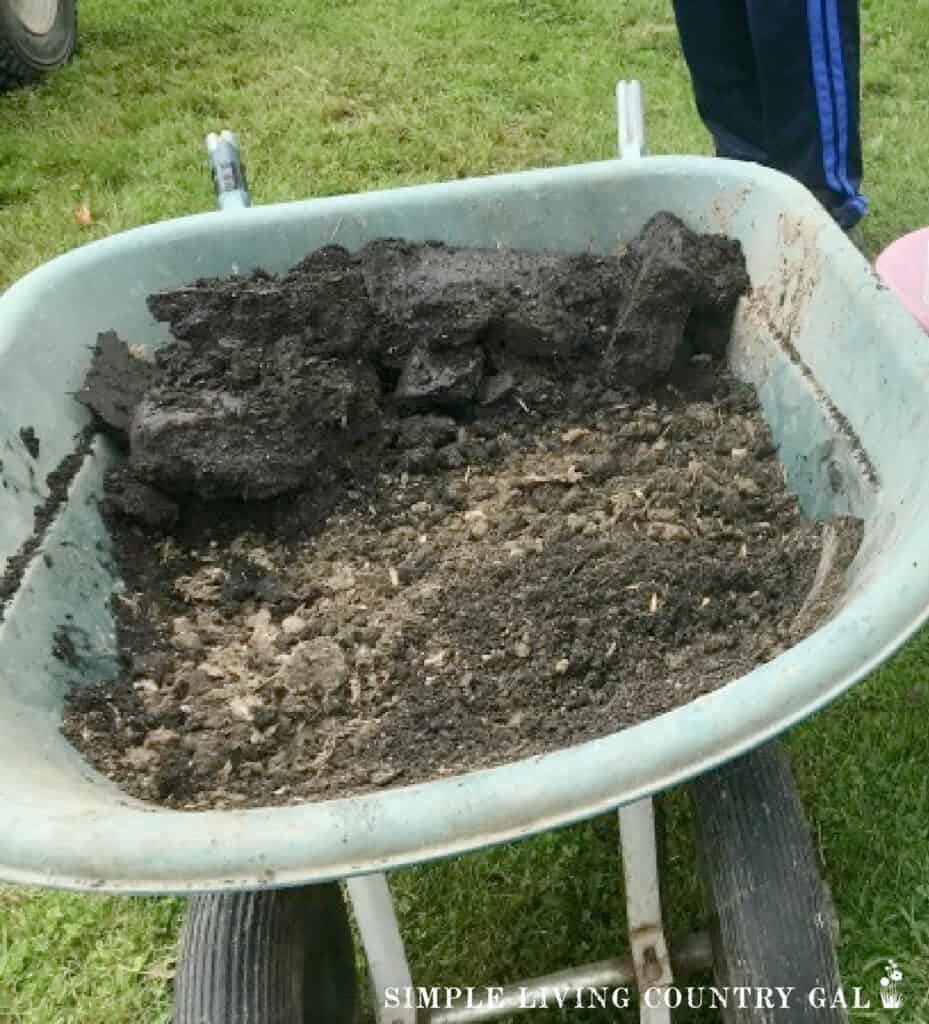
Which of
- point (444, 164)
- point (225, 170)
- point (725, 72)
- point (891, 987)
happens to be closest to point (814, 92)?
point (725, 72)

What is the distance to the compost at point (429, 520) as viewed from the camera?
3.26ft

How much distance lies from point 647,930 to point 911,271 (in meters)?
0.92

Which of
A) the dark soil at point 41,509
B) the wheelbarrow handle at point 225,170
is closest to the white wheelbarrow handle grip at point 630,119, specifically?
the wheelbarrow handle at point 225,170

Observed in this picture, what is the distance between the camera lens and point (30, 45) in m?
3.63

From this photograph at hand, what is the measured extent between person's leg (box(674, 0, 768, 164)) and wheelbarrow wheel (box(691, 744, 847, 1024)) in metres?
1.48

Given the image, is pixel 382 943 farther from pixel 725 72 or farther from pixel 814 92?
pixel 725 72

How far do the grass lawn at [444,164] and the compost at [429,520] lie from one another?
0.48m

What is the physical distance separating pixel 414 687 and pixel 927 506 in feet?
1.54

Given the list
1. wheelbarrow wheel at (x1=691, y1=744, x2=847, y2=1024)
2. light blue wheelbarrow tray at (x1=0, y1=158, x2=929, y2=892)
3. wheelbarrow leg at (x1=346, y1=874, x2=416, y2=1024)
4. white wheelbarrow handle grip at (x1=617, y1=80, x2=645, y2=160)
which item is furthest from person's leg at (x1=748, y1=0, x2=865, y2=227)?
wheelbarrow leg at (x1=346, y1=874, x2=416, y2=1024)

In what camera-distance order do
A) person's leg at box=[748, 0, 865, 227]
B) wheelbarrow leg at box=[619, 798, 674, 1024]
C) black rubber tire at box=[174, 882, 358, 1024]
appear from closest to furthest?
black rubber tire at box=[174, 882, 358, 1024], wheelbarrow leg at box=[619, 798, 674, 1024], person's leg at box=[748, 0, 865, 227]

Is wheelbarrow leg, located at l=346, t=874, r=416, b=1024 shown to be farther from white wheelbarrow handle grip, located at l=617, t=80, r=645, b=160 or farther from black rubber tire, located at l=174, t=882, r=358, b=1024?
white wheelbarrow handle grip, located at l=617, t=80, r=645, b=160

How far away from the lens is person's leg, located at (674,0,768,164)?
7.33 feet

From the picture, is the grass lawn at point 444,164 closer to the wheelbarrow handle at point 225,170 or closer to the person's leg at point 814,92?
the person's leg at point 814,92

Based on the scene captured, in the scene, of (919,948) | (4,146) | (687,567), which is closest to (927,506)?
(687,567)
